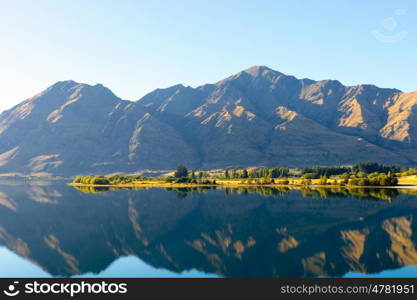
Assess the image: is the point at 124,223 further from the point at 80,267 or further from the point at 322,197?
the point at 322,197

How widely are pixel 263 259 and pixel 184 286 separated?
27.3 metres

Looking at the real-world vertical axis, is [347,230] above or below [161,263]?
below

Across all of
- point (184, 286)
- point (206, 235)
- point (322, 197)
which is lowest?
point (322, 197)

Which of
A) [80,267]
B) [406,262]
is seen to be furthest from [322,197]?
[80,267]

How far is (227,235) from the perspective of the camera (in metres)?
84.8

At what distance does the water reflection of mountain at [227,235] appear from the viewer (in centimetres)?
6084

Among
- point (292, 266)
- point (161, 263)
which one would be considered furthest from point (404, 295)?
point (161, 263)

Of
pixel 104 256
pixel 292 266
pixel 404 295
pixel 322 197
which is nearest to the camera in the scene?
pixel 404 295

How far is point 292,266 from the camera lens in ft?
189

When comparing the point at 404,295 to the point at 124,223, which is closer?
the point at 404,295

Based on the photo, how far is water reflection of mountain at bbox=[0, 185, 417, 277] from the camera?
200ft

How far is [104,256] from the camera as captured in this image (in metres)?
69.1

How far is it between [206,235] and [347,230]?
31.2m

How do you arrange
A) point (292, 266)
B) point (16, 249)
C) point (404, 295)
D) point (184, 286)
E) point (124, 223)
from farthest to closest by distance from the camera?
1. point (124, 223)
2. point (16, 249)
3. point (292, 266)
4. point (184, 286)
5. point (404, 295)
